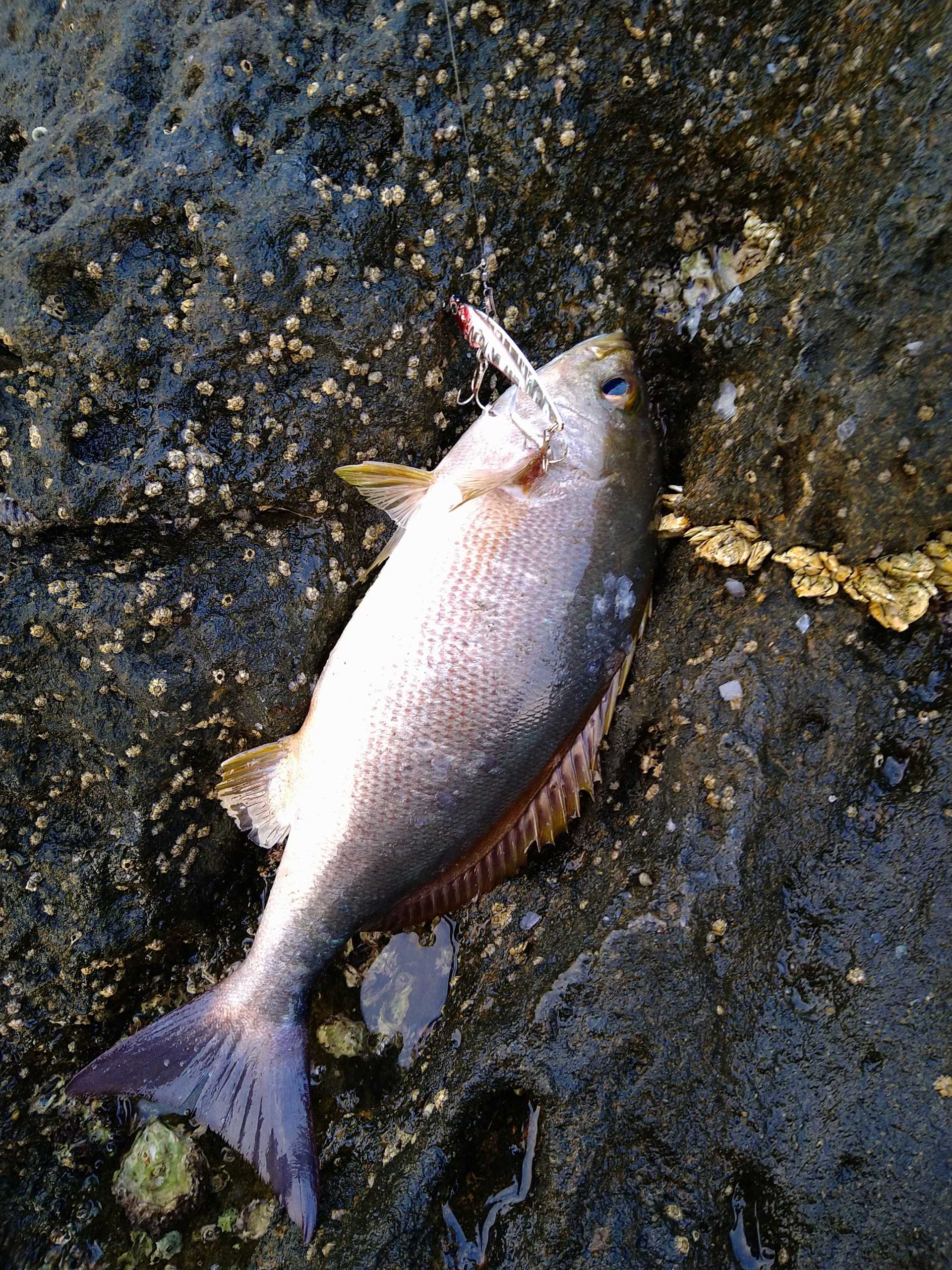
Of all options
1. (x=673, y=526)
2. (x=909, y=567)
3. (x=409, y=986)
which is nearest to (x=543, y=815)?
(x=409, y=986)

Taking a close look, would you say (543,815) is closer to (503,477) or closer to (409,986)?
(409,986)

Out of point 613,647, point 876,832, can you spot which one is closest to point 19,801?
point 613,647

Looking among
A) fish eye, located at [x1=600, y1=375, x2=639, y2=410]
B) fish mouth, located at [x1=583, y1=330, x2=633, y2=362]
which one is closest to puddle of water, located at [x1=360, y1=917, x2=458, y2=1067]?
fish eye, located at [x1=600, y1=375, x2=639, y2=410]

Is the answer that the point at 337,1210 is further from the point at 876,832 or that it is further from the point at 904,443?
the point at 904,443

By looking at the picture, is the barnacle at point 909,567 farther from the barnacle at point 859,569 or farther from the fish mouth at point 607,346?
the fish mouth at point 607,346

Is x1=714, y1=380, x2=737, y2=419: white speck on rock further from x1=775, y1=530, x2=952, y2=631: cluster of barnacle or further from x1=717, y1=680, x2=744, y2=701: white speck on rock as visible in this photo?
x1=717, y1=680, x2=744, y2=701: white speck on rock

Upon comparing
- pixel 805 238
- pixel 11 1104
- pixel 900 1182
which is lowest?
pixel 900 1182

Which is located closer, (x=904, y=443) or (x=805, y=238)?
(x=904, y=443)
